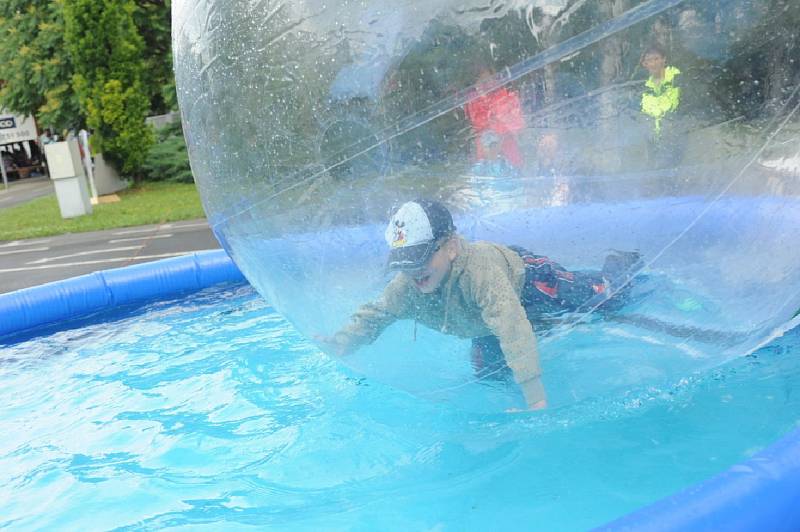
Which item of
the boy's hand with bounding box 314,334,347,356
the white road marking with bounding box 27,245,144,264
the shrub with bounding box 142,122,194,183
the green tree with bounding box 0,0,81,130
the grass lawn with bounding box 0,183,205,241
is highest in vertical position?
the green tree with bounding box 0,0,81,130

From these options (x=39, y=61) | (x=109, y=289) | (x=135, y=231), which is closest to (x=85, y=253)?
(x=135, y=231)

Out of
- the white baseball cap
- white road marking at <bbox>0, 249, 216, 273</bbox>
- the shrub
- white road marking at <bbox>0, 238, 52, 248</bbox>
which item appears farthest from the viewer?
the shrub

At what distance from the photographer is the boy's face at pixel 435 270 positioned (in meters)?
2.59

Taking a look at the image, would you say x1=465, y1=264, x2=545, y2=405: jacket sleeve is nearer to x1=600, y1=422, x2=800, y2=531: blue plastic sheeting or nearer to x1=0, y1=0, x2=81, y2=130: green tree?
x1=600, y1=422, x2=800, y2=531: blue plastic sheeting

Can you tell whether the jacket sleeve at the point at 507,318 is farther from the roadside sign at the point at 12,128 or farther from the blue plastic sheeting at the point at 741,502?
the roadside sign at the point at 12,128

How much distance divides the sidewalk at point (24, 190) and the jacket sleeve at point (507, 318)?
660 inches

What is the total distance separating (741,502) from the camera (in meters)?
2.08

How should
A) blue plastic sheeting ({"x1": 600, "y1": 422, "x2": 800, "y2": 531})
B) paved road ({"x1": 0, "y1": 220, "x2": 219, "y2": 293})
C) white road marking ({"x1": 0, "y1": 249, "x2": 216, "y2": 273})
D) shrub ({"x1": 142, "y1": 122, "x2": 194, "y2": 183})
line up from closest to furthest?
blue plastic sheeting ({"x1": 600, "y1": 422, "x2": 800, "y2": 531}) → paved road ({"x1": 0, "y1": 220, "x2": 219, "y2": 293}) → white road marking ({"x1": 0, "y1": 249, "x2": 216, "y2": 273}) → shrub ({"x1": 142, "y1": 122, "x2": 194, "y2": 183})

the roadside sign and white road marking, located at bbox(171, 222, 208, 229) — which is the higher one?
the roadside sign

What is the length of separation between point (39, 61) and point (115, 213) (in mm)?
6821

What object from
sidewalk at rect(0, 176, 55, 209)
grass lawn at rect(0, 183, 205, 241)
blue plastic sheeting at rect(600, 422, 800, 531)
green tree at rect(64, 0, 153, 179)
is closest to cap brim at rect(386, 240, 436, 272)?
blue plastic sheeting at rect(600, 422, 800, 531)

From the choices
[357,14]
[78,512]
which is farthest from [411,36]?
[78,512]

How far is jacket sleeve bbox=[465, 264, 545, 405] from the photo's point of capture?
262cm

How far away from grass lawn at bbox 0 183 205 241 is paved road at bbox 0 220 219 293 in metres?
0.42
